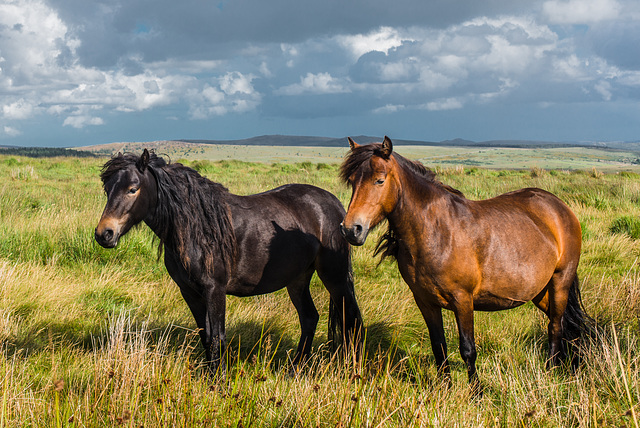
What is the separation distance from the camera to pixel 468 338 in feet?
12.6

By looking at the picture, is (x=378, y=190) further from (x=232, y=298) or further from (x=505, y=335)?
(x=232, y=298)

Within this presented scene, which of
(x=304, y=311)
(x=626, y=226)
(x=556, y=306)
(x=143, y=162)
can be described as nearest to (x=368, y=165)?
(x=143, y=162)

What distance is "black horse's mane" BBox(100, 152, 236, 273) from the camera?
4.11 m

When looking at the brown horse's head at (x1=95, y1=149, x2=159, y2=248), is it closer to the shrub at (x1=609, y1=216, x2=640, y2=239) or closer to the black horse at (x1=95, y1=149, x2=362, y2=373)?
the black horse at (x1=95, y1=149, x2=362, y2=373)

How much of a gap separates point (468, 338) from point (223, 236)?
7.09ft

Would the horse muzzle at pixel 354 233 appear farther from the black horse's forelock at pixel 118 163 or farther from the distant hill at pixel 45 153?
the distant hill at pixel 45 153

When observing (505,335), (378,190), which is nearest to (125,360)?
(378,190)

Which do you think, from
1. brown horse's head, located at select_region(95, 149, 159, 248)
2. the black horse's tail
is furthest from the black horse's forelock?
the black horse's tail

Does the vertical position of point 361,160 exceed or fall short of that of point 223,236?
it exceeds it

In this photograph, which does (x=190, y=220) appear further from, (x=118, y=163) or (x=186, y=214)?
(x=118, y=163)

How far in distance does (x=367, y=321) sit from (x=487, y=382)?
66.6 inches

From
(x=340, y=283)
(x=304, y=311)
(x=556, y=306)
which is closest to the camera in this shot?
(x=556, y=306)

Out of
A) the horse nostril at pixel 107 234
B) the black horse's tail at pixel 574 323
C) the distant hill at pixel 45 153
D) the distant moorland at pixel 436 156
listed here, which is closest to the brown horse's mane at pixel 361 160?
the horse nostril at pixel 107 234

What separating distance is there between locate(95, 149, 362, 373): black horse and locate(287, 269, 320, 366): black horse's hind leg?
1cm
